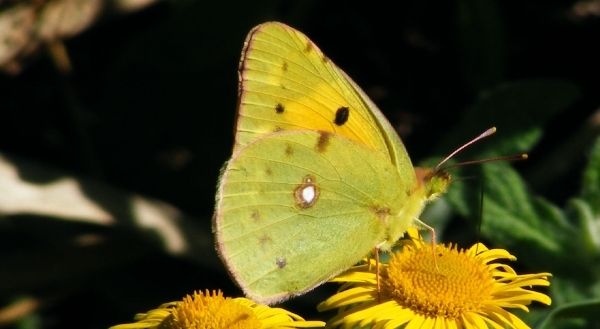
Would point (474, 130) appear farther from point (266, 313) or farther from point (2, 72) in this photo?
point (2, 72)

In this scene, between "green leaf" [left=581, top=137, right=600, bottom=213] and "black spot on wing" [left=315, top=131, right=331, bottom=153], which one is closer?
"black spot on wing" [left=315, top=131, right=331, bottom=153]

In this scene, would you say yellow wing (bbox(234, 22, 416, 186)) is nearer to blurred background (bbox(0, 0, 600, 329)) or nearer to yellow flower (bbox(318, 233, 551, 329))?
yellow flower (bbox(318, 233, 551, 329))

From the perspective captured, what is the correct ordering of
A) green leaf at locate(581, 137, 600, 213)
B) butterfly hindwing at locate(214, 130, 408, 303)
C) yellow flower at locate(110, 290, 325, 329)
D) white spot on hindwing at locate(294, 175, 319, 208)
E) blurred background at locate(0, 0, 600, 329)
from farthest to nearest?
blurred background at locate(0, 0, 600, 329)
green leaf at locate(581, 137, 600, 213)
white spot on hindwing at locate(294, 175, 319, 208)
butterfly hindwing at locate(214, 130, 408, 303)
yellow flower at locate(110, 290, 325, 329)

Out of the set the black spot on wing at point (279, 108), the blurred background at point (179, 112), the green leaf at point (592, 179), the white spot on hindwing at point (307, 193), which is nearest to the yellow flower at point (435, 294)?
the white spot on hindwing at point (307, 193)

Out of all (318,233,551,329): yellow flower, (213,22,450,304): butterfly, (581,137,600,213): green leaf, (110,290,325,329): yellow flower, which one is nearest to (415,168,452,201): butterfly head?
(213,22,450,304): butterfly

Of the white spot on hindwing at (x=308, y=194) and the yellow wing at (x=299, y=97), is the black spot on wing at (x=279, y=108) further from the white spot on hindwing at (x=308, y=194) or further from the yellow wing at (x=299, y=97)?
the white spot on hindwing at (x=308, y=194)

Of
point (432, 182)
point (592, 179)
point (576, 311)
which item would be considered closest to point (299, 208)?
point (432, 182)
